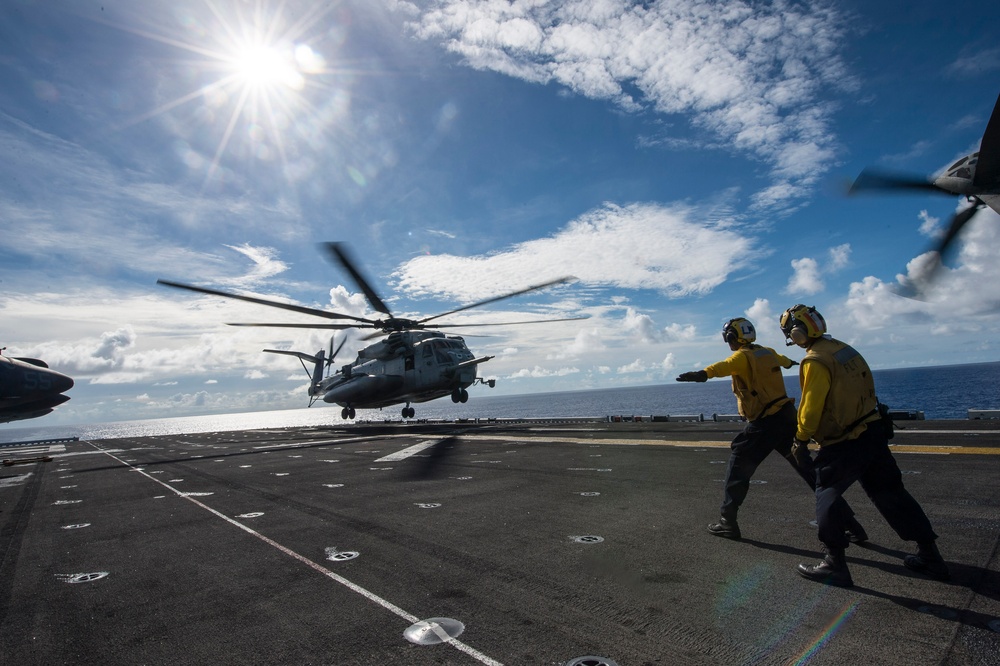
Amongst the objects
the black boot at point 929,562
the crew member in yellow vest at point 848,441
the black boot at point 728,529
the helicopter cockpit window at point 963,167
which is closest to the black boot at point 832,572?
the crew member in yellow vest at point 848,441

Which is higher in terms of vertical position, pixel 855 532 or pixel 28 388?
pixel 28 388

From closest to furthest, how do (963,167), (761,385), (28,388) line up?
(761,385) < (963,167) < (28,388)

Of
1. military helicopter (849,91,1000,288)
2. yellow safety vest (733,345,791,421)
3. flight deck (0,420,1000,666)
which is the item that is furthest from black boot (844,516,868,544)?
military helicopter (849,91,1000,288)

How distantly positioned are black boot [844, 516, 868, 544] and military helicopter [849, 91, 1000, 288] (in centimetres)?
1123

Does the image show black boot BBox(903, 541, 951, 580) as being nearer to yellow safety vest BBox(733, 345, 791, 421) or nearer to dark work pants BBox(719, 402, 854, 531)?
dark work pants BBox(719, 402, 854, 531)

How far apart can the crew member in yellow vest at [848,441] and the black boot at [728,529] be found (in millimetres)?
1179

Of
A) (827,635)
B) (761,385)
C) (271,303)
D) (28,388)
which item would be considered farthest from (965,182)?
(28,388)

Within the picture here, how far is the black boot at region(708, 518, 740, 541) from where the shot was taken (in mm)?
5668

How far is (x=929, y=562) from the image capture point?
428 cm

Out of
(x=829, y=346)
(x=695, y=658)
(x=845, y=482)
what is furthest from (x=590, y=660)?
(x=829, y=346)

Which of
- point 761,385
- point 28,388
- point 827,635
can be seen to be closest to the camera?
point 827,635

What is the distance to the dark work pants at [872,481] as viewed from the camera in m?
4.37

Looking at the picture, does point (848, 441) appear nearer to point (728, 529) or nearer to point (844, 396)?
point (844, 396)

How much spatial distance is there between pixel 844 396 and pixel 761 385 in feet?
4.15
